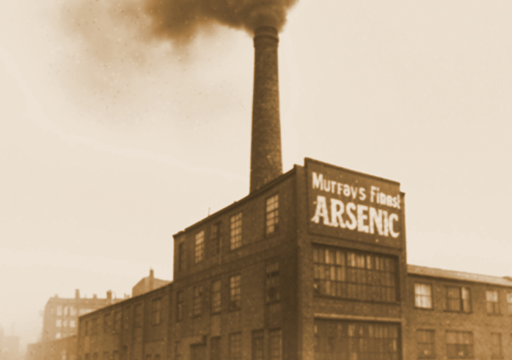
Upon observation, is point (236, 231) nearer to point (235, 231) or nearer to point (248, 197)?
point (235, 231)

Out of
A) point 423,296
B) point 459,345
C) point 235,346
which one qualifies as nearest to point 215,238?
point 235,346

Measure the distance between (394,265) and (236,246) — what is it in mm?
7915

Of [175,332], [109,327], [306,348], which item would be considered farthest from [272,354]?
[109,327]

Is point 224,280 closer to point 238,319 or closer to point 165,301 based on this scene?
point 238,319

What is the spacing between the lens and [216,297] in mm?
29844

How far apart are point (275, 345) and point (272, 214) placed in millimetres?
5790

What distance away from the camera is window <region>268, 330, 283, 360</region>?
23.2 metres

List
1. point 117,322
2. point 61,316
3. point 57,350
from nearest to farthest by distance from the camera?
point 117,322 → point 57,350 → point 61,316

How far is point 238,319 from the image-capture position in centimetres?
2691

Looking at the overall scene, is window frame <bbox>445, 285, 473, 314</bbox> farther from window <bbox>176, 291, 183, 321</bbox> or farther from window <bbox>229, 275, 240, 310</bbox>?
window <bbox>176, 291, 183, 321</bbox>

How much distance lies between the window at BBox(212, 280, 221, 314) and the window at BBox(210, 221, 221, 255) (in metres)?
1.75

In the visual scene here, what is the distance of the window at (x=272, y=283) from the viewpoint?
24.2 meters

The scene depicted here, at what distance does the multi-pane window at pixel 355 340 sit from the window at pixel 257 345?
319 centimetres

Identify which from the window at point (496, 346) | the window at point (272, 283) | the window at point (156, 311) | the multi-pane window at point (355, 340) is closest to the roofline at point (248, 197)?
the window at point (272, 283)
